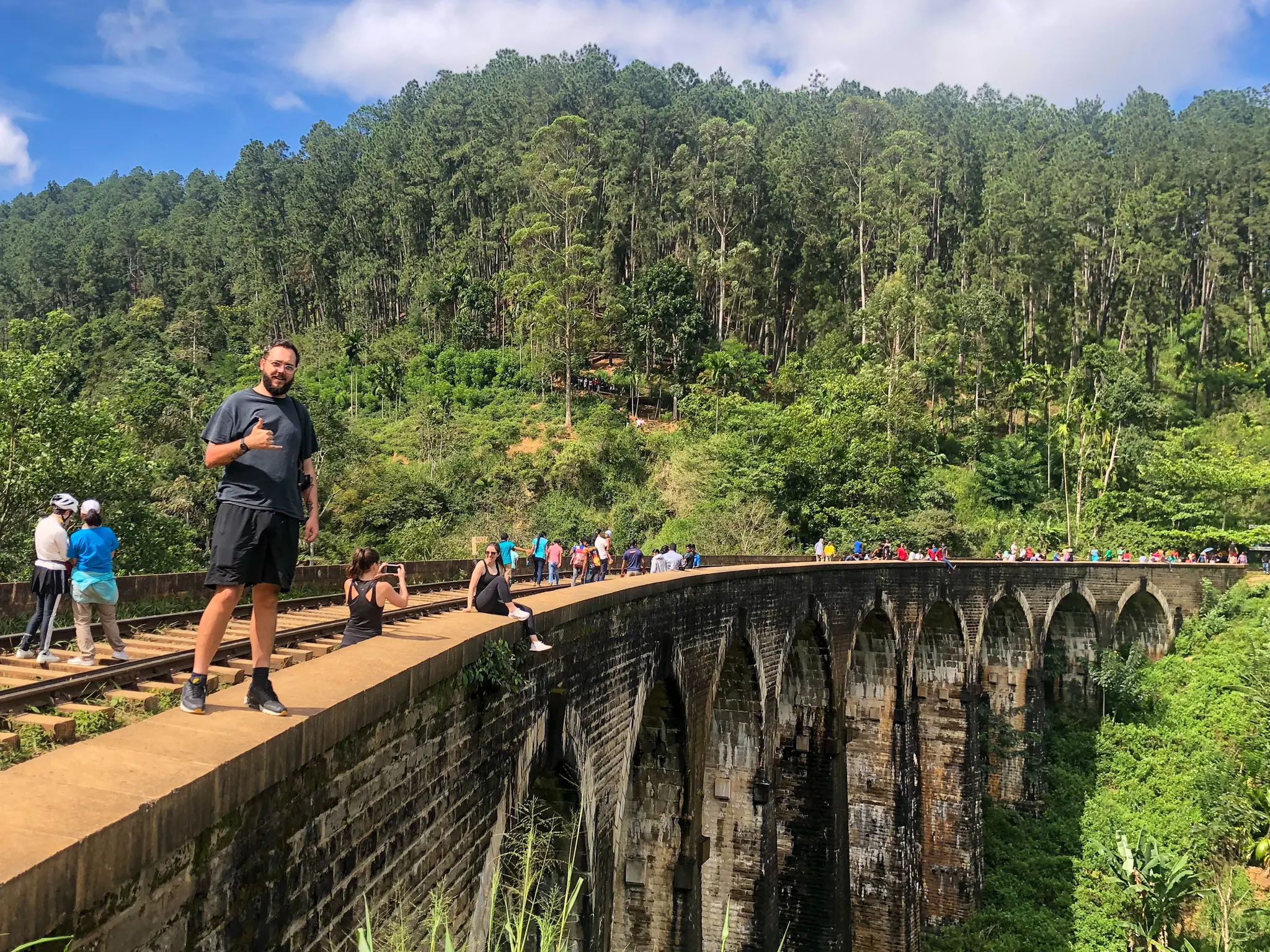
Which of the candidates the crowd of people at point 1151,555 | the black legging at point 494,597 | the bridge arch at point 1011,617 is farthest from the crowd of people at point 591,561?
the crowd of people at point 1151,555

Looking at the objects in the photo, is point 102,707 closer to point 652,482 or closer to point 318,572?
point 318,572

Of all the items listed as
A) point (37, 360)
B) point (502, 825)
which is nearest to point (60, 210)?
point (37, 360)

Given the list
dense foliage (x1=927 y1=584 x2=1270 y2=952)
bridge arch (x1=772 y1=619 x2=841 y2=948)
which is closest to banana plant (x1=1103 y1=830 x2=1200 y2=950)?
dense foliage (x1=927 y1=584 x2=1270 y2=952)

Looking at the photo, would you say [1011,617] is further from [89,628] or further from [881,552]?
[89,628]

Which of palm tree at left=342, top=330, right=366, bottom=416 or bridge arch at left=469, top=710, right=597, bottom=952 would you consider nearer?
bridge arch at left=469, top=710, right=597, bottom=952

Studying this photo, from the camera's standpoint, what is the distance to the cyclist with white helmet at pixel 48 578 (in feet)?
18.2

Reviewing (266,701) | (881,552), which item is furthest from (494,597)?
(881,552)

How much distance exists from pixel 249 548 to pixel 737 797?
11.3 m

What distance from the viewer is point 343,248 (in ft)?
213

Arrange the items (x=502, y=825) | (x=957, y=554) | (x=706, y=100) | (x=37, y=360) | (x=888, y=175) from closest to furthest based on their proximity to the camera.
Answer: (x=502, y=825), (x=37, y=360), (x=957, y=554), (x=888, y=175), (x=706, y=100)

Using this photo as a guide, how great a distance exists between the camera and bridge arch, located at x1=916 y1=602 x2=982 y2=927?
21953mm

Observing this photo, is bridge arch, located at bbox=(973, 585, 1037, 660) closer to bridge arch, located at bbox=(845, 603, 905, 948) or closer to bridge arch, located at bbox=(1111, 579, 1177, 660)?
bridge arch, located at bbox=(845, 603, 905, 948)

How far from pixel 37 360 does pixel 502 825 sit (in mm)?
18052

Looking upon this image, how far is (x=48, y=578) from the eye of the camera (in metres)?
5.62
